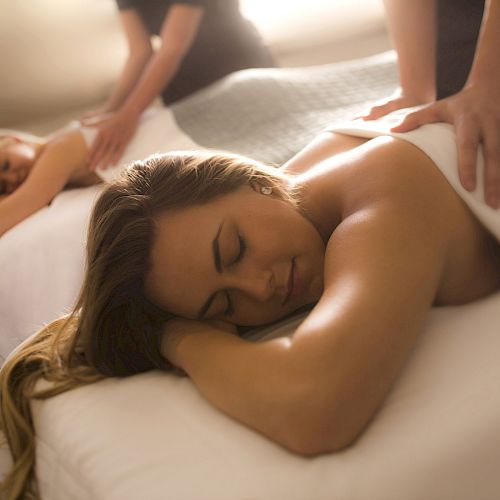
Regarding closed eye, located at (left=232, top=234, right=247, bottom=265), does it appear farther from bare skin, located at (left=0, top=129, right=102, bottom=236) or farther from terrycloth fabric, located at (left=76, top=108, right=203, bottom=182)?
bare skin, located at (left=0, top=129, right=102, bottom=236)

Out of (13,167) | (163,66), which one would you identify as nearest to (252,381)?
(13,167)

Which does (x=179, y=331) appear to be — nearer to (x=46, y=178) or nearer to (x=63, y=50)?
(x=46, y=178)

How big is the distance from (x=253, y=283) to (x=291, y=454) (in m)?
0.24

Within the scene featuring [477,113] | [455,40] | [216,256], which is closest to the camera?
[216,256]

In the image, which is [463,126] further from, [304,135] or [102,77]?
[102,77]

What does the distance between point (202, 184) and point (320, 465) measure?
42cm

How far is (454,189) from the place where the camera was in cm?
91

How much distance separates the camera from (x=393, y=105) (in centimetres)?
129

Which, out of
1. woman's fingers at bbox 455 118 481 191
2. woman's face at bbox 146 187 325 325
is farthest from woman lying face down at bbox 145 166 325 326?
woman's fingers at bbox 455 118 481 191

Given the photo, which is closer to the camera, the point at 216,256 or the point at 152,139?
the point at 216,256

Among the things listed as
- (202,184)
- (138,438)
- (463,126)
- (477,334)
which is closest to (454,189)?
(463,126)

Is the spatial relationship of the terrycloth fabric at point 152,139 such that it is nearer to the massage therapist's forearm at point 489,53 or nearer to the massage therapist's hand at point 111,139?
the massage therapist's hand at point 111,139

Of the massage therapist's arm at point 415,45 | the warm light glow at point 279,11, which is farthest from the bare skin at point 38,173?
the warm light glow at point 279,11

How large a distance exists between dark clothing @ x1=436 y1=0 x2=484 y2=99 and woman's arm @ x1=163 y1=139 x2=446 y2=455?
0.65m
